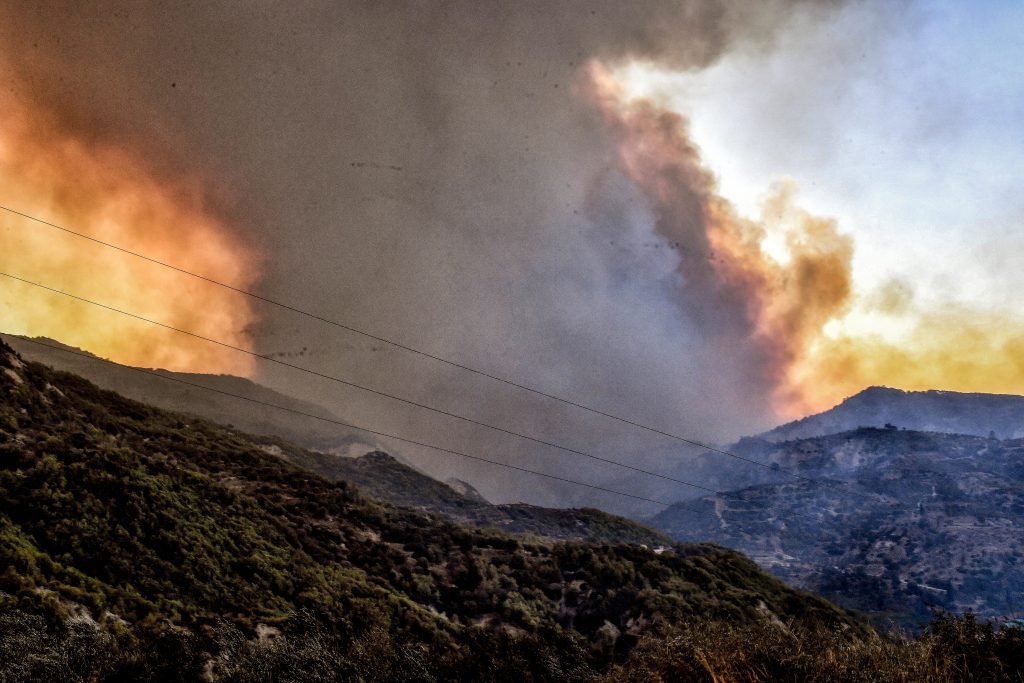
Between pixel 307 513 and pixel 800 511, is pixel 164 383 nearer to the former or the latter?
pixel 307 513

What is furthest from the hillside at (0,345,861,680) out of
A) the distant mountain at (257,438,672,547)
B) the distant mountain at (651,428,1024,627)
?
the distant mountain at (651,428,1024,627)

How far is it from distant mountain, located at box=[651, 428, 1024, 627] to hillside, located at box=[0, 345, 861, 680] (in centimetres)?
5140

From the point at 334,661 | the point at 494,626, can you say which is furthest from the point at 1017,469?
the point at 334,661

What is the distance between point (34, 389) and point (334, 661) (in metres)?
30.0

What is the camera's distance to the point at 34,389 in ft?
104

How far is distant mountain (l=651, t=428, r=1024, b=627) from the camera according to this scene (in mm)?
100812

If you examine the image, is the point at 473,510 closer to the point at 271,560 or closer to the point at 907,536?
the point at 271,560

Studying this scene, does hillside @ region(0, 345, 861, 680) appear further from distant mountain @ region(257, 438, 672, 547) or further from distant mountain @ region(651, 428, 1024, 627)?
distant mountain @ region(651, 428, 1024, 627)

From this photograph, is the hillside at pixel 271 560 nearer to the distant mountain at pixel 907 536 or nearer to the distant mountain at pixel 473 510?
the distant mountain at pixel 473 510

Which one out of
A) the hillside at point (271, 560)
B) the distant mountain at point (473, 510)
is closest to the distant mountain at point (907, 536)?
the distant mountain at point (473, 510)

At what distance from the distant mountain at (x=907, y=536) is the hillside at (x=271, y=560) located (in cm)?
5140

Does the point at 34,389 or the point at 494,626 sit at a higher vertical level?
the point at 34,389

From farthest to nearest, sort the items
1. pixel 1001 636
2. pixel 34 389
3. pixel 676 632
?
pixel 34 389 → pixel 676 632 → pixel 1001 636

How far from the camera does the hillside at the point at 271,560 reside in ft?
58.3
